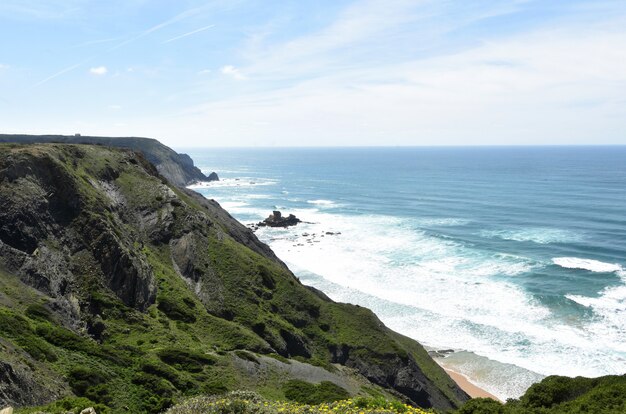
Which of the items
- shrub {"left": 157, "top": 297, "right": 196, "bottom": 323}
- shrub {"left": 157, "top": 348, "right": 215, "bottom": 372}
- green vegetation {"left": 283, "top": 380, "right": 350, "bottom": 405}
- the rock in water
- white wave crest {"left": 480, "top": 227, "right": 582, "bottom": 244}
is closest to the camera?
green vegetation {"left": 283, "top": 380, "right": 350, "bottom": 405}

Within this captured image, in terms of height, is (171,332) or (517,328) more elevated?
(171,332)

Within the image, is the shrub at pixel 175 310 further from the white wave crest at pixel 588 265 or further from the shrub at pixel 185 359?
the white wave crest at pixel 588 265

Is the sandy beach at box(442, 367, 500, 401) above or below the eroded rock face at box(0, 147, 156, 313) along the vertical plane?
below

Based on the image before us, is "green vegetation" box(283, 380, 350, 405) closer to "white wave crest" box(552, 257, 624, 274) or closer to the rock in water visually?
"white wave crest" box(552, 257, 624, 274)

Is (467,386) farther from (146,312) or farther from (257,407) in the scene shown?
(257,407)

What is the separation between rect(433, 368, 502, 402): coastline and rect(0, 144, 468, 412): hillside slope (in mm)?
1369

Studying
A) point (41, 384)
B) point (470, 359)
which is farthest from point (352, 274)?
point (41, 384)

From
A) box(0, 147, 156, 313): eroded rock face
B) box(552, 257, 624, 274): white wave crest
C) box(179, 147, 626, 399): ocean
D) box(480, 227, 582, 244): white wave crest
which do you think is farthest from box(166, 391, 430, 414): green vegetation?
box(480, 227, 582, 244): white wave crest

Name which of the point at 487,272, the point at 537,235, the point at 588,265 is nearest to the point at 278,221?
the point at 487,272

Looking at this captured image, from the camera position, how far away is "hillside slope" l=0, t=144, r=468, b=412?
95.5 ft

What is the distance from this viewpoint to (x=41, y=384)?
933 inches

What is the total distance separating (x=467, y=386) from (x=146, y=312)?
33.8 meters

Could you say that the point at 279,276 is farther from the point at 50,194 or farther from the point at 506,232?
the point at 506,232

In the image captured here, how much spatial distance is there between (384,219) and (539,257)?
4883 cm
